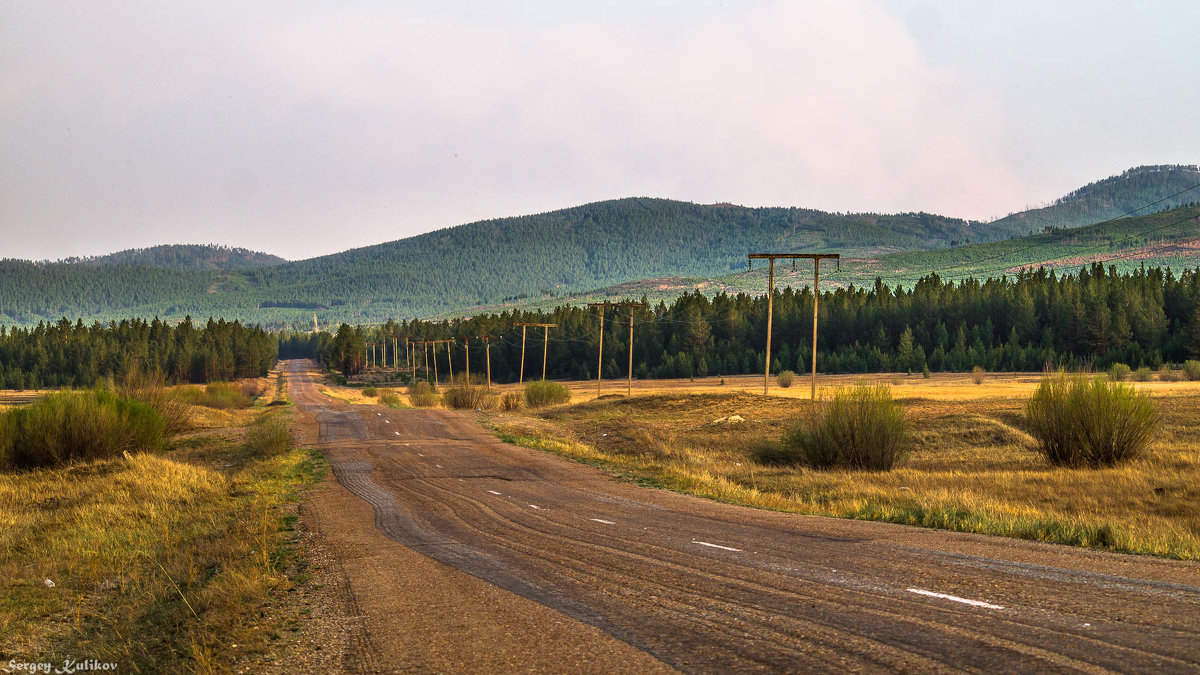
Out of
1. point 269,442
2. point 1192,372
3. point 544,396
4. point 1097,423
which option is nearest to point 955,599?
point 1097,423

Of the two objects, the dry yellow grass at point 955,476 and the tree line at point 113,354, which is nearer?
the dry yellow grass at point 955,476

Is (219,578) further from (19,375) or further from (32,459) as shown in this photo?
(19,375)

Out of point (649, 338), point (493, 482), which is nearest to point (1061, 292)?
point (649, 338)

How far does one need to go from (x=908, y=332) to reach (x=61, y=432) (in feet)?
323

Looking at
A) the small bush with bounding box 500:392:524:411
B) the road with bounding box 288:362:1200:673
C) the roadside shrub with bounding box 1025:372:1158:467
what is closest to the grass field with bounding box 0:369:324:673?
the road with bounding box 288:362:1200:673

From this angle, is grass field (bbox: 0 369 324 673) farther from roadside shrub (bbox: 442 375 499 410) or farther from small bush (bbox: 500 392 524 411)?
roadside shrub (bbox: 442 375 499 410)

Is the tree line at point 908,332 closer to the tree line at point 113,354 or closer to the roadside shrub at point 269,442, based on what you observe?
the tree line at point 113,354

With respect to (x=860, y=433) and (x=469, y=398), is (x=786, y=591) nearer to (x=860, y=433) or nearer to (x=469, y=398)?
(x=860, y=433)

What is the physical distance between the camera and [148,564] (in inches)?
515

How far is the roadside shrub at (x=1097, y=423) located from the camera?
24375 mm

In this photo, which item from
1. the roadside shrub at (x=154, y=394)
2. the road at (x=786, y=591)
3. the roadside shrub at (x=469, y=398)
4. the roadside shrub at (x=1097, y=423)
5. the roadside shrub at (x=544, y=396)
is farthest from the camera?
the roadside shrub at (x=544, y=396)

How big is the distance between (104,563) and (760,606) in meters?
10.6

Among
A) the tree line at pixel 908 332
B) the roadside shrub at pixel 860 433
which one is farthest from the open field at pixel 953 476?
the tree line at pixel 908 332

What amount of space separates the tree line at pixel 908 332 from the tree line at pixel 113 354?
40.2 m
